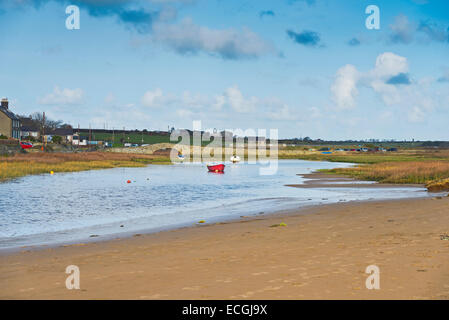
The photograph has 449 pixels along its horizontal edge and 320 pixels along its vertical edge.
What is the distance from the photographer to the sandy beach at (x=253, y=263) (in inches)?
348

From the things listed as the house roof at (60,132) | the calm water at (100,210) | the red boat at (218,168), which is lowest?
the calm water at (100,210)

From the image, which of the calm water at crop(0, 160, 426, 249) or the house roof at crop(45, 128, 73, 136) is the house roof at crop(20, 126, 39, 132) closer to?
the house roof at crop(45, 128, 73, 136)

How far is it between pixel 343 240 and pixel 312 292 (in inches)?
240

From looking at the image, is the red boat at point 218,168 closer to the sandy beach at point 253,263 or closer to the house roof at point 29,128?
the sandy beach at point 253,263

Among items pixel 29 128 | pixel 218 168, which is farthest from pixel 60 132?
pixel 218 168

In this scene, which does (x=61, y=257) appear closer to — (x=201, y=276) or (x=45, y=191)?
(x=201, y=276)

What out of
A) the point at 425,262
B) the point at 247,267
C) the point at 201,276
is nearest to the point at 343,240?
the point at 425,262

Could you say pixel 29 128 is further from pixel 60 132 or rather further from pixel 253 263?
pixel 253 263

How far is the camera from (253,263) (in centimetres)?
1142

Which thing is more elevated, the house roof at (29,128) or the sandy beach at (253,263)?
the house roof at (29,128)

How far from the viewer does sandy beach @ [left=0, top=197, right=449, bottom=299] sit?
8.85 metres

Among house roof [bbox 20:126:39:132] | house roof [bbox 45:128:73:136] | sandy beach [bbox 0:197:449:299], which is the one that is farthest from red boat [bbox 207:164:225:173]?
house roof [bbox 45:128:73:136]

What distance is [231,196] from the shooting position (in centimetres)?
3712

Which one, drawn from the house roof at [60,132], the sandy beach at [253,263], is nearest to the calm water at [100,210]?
the sandy beach at [253,263]
